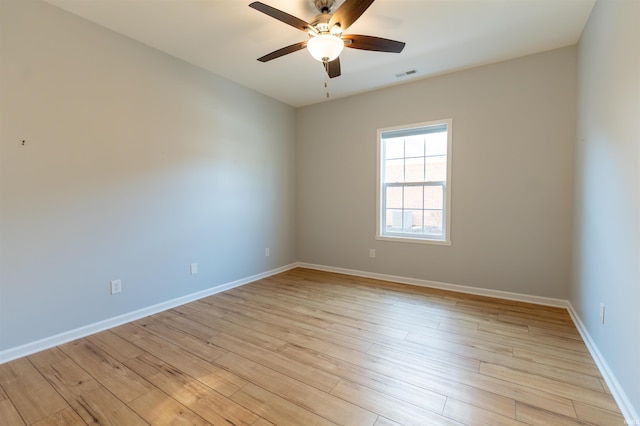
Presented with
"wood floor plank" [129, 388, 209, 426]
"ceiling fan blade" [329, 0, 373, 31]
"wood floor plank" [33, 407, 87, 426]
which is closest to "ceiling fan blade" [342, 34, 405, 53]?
"ceiling fan blade" [329, 0, 373, 31]

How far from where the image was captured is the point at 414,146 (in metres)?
3.88

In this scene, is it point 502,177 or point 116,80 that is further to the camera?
point 502,177

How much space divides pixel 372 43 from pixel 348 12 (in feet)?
1.19

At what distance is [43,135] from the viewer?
2219 millimetres

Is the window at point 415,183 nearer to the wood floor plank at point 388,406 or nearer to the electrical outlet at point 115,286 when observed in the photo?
the wood floor plank at point 388,406

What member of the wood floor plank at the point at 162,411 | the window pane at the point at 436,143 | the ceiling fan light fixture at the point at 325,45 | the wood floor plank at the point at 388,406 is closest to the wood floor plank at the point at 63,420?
the wood floor plank at the point at 162,411

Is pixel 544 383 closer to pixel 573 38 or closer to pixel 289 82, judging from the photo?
pixel 573 38

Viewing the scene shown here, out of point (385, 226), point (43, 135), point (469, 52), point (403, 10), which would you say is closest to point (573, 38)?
point (469, 52)

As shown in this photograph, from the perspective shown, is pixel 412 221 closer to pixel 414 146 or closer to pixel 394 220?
pixel 394 220

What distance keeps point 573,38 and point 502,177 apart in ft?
4.64

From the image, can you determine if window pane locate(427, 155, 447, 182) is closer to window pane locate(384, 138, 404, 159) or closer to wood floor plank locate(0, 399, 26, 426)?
window pane locate(384, 138, 404, 159)

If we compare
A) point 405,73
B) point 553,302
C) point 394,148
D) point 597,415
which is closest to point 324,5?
point 405,73

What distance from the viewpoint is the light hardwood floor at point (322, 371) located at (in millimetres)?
1537

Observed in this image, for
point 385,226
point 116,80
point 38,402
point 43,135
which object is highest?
point 116,80
